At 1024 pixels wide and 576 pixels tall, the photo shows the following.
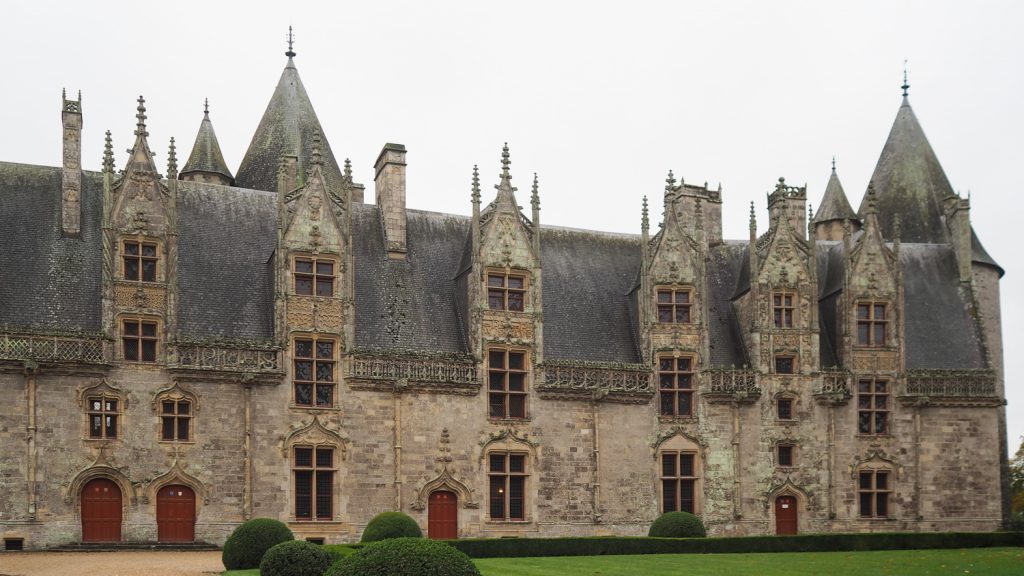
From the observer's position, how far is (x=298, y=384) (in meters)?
35.0

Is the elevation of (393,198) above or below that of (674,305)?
above

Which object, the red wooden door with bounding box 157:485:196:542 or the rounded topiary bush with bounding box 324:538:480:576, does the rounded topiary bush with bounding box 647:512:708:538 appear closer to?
the red wooden door with bounding box 157:485:196:542

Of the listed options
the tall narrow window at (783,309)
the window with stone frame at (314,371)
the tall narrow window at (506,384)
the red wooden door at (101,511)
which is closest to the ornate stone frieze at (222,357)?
the window with stone frame at (314,371)

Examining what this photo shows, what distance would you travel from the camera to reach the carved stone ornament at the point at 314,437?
3441 cm

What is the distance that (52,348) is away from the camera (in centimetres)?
3209

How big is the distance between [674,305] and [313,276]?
38.5 ft

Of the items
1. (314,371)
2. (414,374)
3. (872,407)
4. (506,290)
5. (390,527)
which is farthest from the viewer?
(872,407)

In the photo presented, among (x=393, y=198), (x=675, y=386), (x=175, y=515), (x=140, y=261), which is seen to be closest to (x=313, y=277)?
(x=393, y=198)

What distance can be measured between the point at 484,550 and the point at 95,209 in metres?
15.3

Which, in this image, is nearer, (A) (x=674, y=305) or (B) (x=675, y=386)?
(B) (x=675, y=386)

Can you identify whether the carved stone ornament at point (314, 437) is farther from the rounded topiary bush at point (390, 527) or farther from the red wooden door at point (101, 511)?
the red wooden door at point (101, 511)

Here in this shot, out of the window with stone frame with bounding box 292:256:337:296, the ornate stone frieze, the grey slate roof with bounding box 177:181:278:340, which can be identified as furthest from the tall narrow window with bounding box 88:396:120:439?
the window with stone frame with bounding box 292:256:337:296

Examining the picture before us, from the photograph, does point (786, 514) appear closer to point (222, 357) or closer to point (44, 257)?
point (222, 357)

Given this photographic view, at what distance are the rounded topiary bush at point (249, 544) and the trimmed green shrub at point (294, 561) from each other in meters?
4.72
